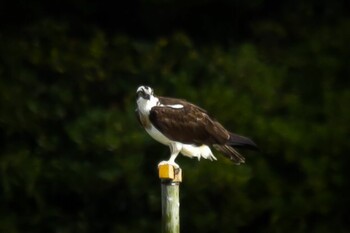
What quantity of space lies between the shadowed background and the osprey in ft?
7.94

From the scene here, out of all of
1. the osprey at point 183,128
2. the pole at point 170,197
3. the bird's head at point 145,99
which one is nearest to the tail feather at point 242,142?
the osprey at point 183,128

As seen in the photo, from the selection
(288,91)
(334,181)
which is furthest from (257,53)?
(334,181)

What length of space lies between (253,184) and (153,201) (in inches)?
26.9

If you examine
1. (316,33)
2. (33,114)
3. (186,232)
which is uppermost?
(316,33)

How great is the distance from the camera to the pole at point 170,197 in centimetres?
768

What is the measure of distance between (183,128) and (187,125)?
40mm

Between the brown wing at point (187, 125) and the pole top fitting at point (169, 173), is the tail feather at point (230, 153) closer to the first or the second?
the brown wing at point (187, 125)

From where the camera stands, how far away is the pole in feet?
25.2

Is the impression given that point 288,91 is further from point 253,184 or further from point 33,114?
point 33,114

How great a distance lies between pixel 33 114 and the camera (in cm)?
1133

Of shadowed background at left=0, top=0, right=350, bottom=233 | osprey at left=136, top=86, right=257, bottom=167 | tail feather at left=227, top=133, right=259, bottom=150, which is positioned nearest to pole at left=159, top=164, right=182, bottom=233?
osprey at left=136, top=86, right=257, bottom=167

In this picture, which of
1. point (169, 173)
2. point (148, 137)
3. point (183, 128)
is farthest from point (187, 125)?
point (148, 137)

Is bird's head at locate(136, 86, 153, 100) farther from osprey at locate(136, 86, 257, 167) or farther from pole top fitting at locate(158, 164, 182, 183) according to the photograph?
pole top fitting at locate(158, 164, 182, 183)

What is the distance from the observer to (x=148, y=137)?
36.1ft
